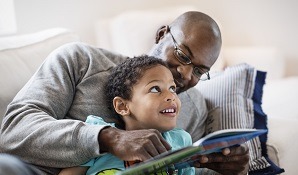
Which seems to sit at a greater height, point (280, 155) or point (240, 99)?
point (240, 99)

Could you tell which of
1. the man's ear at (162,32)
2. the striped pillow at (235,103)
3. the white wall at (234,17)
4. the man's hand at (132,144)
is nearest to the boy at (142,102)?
the man's hand at (132,144)

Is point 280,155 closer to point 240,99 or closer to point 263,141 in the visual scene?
point 263,141

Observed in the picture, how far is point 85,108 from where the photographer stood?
4.18ft

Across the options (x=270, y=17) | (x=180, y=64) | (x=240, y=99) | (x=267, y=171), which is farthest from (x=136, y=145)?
(x=270, y=17)

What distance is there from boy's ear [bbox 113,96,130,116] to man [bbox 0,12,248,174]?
54mm

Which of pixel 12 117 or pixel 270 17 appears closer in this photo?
pixel 12 117

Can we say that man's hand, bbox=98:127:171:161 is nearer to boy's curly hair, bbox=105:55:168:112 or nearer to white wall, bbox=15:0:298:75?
boy's curly hair, bbox=105:55:168:112

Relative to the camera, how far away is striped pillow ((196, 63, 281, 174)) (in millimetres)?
Answer: 1607

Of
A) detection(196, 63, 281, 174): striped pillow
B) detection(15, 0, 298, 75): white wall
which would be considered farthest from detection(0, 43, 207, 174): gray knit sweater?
detection(15, 0, 298, 75): white wall

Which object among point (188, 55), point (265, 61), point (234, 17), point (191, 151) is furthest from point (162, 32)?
point (234, 17)

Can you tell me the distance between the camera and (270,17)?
307 centimetres

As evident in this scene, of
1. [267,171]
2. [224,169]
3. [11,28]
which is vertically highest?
[11,28]

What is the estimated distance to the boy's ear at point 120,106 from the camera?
1.26 meters

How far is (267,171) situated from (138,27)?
1.32 metres
